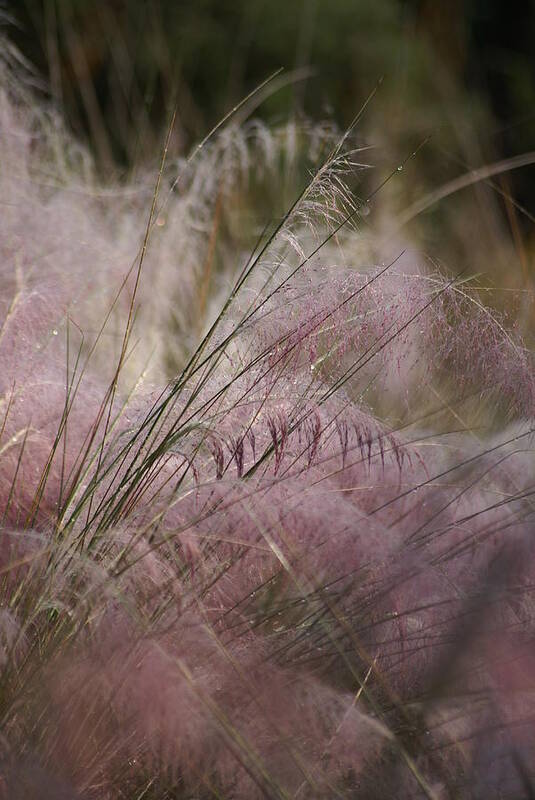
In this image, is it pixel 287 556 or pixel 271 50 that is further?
pixel 271 50

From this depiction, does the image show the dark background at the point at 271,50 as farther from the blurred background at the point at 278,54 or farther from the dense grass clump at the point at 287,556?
the dense grass clump at the point at 287,556

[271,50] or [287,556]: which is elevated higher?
[271,50]

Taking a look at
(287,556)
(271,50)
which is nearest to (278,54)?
(271,50)

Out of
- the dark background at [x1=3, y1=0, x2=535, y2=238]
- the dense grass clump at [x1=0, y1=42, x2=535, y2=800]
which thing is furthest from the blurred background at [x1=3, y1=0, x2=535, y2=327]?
the dense grass clump at [x1=0, y1=42, x2=535, y2=800]

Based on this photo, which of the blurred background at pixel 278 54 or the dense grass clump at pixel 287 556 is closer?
the dense grass clump at pixel 287 556

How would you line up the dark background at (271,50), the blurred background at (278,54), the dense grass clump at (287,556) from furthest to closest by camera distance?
the dark background at (271,50)
the blurred background at (278,54)
the dense grass clump at (287,556)

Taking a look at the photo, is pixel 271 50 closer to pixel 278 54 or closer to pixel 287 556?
pixel 278 54

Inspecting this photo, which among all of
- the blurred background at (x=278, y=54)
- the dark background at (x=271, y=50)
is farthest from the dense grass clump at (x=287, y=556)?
the dark background at (x=271, y=50)

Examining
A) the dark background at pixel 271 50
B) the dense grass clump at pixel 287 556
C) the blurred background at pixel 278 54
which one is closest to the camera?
the dense grass clump at pixel 287 556

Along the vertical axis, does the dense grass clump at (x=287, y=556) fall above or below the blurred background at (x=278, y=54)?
below
